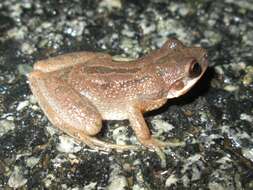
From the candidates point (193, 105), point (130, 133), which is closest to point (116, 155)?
point (130, 133)

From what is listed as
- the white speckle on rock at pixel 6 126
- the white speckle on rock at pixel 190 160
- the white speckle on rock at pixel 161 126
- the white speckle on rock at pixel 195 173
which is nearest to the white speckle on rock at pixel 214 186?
the white speckle on rock at pixel 195 173

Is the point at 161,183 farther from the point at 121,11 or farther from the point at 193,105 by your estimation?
the point at 121,11

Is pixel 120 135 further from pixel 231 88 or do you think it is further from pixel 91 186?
pixel 231 88

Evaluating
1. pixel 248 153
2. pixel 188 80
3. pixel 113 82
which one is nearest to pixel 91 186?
pixel 113 82

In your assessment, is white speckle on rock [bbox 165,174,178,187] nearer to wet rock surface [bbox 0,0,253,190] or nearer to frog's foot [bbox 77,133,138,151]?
wet rock surface [bbox 0,0,253,190]

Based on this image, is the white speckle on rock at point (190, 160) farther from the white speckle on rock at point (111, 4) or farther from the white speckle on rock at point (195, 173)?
the white speckle on rock at point (111, 4)

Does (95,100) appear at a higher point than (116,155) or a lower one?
higher
